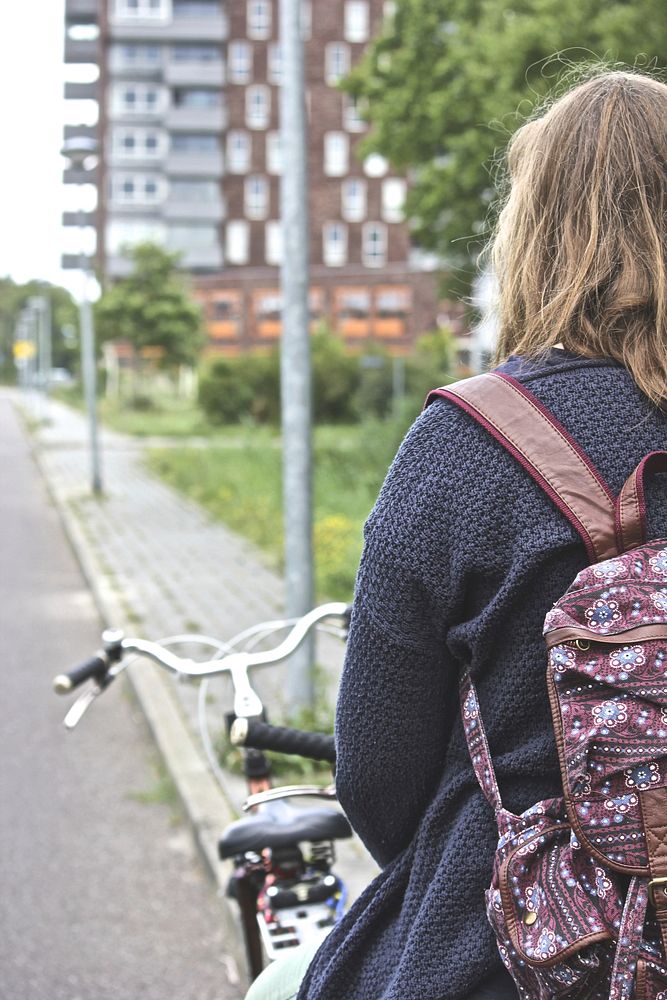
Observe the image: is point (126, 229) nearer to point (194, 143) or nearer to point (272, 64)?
point (194, 143)

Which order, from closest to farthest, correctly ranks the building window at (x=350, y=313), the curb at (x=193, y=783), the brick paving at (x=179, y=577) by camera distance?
1. the curb at (x=193, y=783)
2. the brick paving at (x=179, y=577)
3. the building window at (x=350, y=313)

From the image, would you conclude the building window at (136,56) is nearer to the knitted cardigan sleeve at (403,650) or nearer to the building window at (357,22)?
the building window at (357,22)

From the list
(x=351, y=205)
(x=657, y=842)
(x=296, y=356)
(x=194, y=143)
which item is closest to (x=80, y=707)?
(x=657, y=842)

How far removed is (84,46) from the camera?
3127 inches

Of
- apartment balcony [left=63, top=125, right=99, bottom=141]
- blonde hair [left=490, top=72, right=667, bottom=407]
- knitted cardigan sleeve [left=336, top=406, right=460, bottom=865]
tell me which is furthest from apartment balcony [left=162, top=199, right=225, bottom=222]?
knitted cardigan sleeve [left=336, top=406, right=460, bottom=865]

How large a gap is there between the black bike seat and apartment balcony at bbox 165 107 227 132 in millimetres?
76838

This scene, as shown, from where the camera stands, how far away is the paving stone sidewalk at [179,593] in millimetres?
4945

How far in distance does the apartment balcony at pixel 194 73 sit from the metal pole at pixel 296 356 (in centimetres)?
7408

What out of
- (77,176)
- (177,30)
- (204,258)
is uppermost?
(177,30)

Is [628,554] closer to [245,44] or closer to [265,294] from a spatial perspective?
[265,294]

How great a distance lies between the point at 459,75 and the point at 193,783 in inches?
661

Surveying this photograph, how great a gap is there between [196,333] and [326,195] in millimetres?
35070

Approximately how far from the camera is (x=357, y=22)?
7269 centimetres

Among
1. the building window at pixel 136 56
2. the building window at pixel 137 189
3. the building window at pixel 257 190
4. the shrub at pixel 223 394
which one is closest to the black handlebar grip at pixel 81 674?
the shrub at pixel 223 394
